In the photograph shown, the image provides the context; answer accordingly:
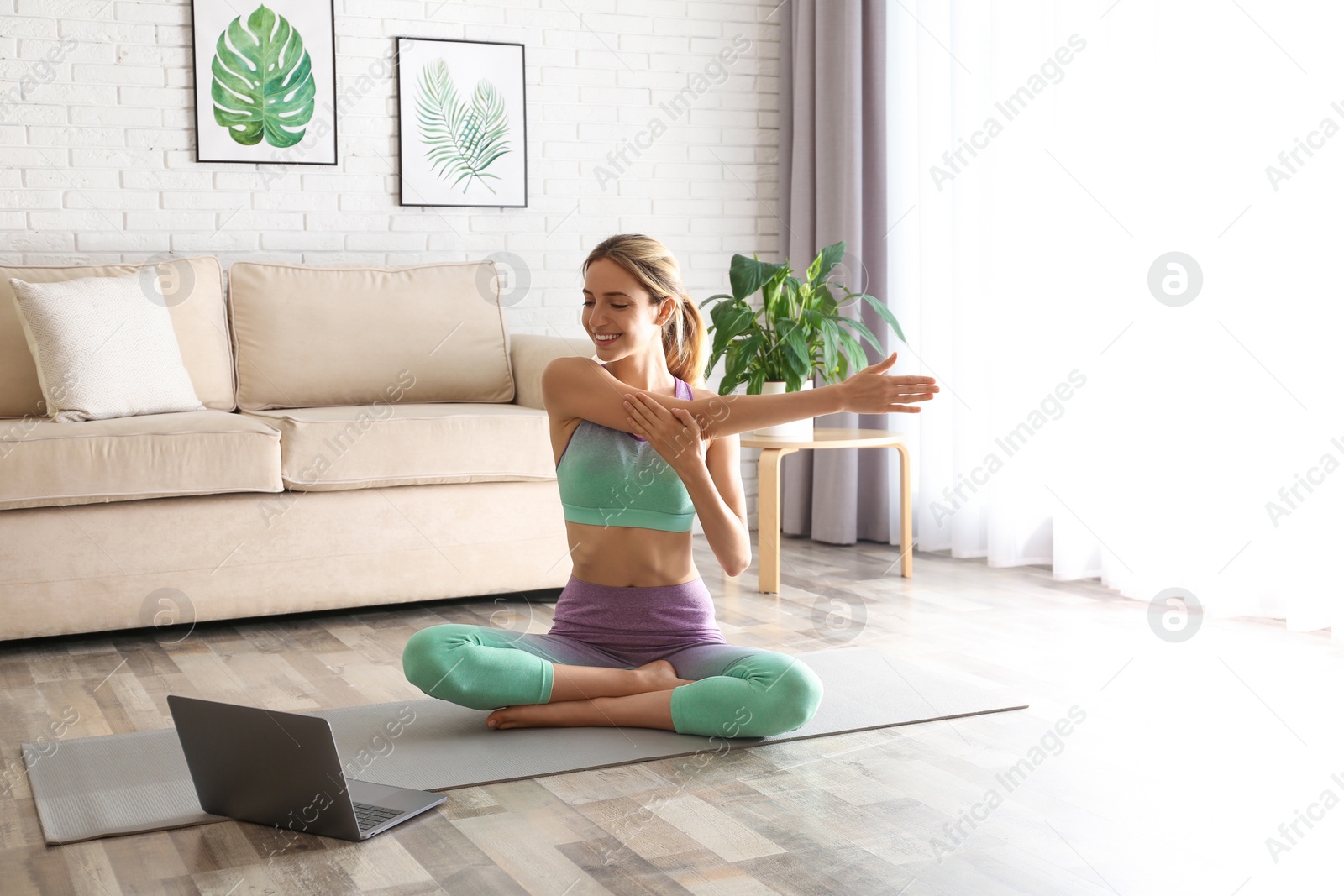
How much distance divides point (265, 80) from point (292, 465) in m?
1.46

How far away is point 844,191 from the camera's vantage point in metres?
4.21

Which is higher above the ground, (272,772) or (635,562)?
(635,562)

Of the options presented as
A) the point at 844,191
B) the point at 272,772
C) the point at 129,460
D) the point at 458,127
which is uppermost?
the point at 458,127

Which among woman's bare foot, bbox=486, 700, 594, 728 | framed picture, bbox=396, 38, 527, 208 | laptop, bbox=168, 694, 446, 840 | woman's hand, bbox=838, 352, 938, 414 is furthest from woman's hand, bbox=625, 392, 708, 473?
framed picture, bbox=396, 38, 527, 208

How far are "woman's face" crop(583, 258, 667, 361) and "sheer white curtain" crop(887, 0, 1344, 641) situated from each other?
1665 millimetres

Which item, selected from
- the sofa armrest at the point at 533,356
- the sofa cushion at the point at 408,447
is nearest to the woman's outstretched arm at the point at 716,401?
the sofa cushion at the point at 408,447

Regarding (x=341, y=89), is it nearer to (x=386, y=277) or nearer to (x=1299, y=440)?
(x=386, y=277)

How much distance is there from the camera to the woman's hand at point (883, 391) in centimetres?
176

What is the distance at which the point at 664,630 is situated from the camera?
85.0 inches

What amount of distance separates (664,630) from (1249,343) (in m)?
1.72

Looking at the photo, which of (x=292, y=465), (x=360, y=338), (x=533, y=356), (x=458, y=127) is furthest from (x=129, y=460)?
(x=458, y=127)

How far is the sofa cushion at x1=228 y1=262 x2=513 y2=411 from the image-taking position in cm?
359

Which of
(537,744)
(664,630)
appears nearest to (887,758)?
(664,630)

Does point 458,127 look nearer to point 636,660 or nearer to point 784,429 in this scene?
point 784,429
